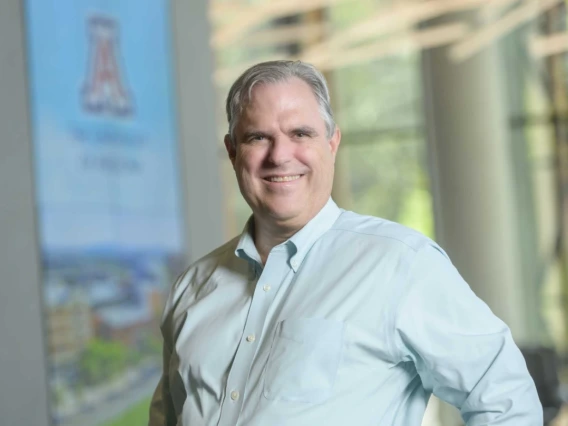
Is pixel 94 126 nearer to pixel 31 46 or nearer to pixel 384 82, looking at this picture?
pixel 31 46

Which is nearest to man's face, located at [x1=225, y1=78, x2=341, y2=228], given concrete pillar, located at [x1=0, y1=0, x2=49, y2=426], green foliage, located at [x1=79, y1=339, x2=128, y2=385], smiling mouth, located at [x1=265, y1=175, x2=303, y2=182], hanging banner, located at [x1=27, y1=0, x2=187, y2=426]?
smiling mouth, located at [x1=265, y1=175, x2=303, y2=182]

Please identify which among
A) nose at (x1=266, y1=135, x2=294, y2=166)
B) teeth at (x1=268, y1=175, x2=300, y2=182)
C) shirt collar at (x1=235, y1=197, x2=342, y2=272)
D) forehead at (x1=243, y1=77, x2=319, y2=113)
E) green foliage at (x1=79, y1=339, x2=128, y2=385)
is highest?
forehead at (x1=243, y1=77, x2=319, y2=113)

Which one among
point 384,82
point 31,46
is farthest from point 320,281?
point 384,82

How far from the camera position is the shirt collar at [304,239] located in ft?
5.76

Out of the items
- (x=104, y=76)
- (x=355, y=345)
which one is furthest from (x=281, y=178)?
(x=104, y=76)

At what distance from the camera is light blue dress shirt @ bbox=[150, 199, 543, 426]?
1.58 meters

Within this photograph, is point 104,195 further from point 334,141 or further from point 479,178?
point 479,178

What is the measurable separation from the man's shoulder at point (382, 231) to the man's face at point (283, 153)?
7 centimetres

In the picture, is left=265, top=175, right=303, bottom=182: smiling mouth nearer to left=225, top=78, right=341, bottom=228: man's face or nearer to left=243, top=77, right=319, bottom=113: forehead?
left=225, top=78, right=341, bottom=228: man's face

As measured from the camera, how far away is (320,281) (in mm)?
1712

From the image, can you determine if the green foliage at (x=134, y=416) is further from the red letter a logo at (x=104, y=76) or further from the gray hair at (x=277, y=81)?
the gray hair at (x=277, y=81)

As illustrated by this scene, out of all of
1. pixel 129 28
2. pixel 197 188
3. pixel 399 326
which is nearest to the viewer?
pixel 399 326

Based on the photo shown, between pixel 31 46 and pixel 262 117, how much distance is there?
1.81m

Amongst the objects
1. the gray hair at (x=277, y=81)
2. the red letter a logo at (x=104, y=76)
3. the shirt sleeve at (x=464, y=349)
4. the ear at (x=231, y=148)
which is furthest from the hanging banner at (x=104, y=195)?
the shirt sleeve at (x=464, y=349)
